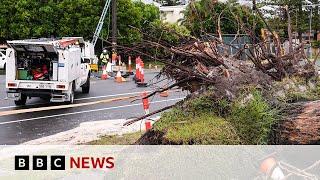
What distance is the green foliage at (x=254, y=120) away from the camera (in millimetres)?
6289

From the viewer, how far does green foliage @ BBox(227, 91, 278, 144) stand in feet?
20.6

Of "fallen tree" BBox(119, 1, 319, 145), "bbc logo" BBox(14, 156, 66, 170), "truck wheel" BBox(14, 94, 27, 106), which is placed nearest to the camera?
"fallen tree" BBox(119, 1, 319, 145)

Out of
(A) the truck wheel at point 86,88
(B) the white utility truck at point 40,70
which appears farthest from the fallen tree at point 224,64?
(A) the truck wheel at point 86,88

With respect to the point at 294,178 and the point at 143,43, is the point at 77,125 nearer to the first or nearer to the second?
the point at 143,43

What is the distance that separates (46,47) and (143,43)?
914cm

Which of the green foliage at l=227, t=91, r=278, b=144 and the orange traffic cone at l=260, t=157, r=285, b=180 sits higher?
the green foliage at l=227, t=91, r=278, b=144

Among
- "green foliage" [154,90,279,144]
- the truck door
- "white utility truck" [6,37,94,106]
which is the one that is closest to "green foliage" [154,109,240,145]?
"green foliage" [154,90,279,144]

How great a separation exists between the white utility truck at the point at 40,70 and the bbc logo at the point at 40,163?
7969 millimetres

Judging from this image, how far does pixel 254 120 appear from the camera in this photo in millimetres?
6332

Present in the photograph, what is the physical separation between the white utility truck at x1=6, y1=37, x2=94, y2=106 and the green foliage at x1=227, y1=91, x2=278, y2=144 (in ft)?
33.5

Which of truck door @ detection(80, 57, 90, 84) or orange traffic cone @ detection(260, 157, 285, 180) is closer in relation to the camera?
orange traffic cone @ detection(260, 157, 285, 180)

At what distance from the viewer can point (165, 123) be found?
6668mm

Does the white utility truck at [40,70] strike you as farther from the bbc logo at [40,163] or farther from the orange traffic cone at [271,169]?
the orange traffic cone at [271,169]

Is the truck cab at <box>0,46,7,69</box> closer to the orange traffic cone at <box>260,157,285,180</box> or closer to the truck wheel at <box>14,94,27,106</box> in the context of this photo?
the truck wheel at <box>14,94,27,106</box>
